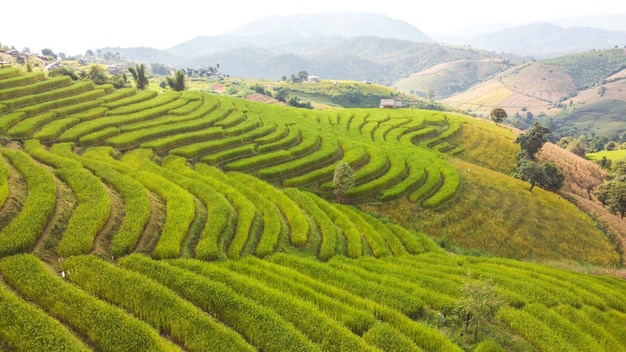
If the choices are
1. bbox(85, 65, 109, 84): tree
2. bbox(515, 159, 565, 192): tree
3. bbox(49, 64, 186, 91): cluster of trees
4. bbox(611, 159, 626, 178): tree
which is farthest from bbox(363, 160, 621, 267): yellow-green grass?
bbox(49, 64, 186, 91): cluster of trees

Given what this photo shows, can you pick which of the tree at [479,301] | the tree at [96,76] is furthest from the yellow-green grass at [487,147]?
the tree at [96,76]

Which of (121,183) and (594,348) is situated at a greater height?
(121,183)

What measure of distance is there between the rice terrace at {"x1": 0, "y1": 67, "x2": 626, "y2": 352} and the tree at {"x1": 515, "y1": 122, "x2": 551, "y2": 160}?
15277mm

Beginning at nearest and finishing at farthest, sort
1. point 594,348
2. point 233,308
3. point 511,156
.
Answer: point 233,308, point 594,348, point 511,156

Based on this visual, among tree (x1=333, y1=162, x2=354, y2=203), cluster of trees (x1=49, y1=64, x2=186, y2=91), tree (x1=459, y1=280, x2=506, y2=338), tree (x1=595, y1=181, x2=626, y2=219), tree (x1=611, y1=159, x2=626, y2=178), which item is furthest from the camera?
tree (x1=611, y1=159, x2=626, y2=178)

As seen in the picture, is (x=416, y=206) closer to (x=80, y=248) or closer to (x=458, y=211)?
(x=458, y=211)

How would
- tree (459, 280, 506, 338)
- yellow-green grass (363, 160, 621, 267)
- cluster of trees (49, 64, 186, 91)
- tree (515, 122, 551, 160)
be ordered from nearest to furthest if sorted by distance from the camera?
tree (459, 280, 506, 338) → yellow-green grass (363, 160, 621, 267) → tree (515, 122, 551, 160) → cluster of trees (49, 64, 186, 91)

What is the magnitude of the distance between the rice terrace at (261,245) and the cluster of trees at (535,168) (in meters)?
1.99

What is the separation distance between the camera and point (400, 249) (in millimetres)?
27969

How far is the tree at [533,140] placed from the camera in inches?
2272

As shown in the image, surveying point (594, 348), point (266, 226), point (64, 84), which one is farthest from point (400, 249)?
point (64, 84)

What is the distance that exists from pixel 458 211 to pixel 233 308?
94.9 ft

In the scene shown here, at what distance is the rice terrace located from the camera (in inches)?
580

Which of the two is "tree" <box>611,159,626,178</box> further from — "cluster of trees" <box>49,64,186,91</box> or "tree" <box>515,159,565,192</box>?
"cluster of trees" <box>49,64,186,91</box>
